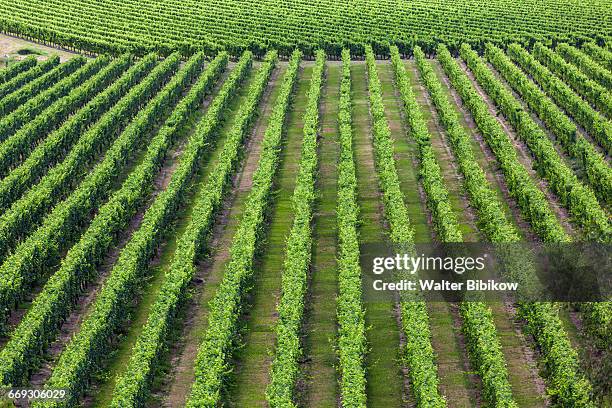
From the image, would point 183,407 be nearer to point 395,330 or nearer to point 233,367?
point 233,367

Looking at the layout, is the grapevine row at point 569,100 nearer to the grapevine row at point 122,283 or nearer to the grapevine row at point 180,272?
the grapevine row at point 180,272

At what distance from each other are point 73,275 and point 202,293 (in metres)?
6.09

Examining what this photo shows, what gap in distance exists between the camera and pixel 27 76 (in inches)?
3022

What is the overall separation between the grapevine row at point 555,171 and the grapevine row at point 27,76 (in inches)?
1552

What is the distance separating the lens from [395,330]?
3884cm

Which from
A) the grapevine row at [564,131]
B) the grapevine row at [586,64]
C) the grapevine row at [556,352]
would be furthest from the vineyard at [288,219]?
the grapevine row at [586,64]

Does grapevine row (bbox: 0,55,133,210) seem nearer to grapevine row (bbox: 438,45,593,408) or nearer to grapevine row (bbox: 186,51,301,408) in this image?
grapevine row (bbox: 186,51,301,408)

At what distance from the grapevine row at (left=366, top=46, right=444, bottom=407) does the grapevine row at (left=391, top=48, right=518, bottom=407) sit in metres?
0.63

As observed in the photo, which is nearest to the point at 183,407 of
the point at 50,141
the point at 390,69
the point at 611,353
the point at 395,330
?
the point at 395,330

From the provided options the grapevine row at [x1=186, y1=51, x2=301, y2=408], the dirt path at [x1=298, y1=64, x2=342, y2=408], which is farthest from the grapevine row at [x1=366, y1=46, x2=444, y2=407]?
the grapevine row at [x1=186, y1=51, x2=301, y2=408]

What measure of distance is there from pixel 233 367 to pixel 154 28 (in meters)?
68.4

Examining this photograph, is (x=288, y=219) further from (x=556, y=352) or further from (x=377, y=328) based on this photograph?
(x=556, y=352)

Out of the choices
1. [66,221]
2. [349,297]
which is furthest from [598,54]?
[66,221]

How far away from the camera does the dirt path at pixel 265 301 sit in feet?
117
